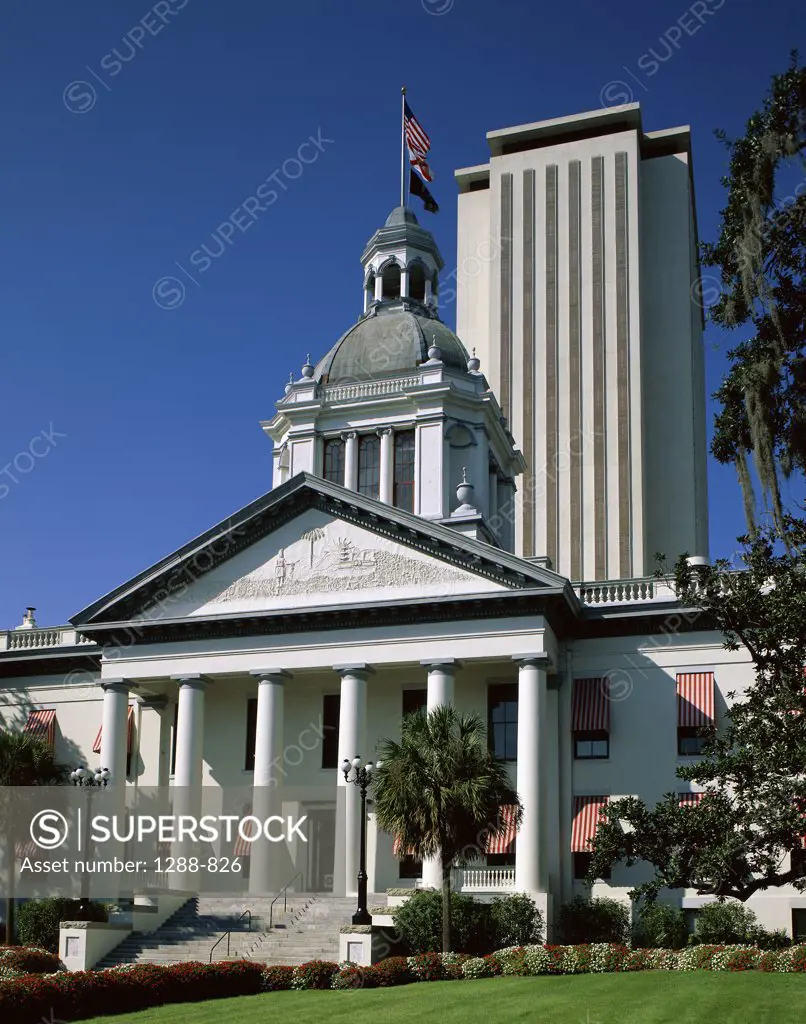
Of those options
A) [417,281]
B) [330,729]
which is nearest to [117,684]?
[330,729]

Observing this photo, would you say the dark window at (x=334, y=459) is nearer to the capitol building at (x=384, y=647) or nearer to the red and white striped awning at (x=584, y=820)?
the capitol building at (x=384, y=647)

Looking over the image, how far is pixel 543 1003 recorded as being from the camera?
23.2 m

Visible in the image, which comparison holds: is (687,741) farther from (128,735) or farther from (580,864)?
(128,735)

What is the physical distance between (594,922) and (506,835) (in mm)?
3520

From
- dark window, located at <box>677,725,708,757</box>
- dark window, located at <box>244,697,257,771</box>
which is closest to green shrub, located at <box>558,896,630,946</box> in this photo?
dark window, located at <box>677,725,708,757</box>

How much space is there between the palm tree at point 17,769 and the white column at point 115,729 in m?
2.12

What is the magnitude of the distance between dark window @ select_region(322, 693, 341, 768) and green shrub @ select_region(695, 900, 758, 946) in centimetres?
1288

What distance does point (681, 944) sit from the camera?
36.6m

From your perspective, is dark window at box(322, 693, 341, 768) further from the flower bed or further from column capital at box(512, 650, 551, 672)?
the flower bed

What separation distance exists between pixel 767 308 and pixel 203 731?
27.0m

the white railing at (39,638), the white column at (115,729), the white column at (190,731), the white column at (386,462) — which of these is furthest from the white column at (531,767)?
the white railing at (39,638)

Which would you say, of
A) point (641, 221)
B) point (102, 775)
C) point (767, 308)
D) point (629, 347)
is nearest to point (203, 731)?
point (102, 775)

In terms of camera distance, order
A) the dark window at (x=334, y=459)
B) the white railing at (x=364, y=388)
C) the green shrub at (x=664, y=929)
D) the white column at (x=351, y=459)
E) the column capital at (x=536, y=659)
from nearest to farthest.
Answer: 1. the green shrub at (x=664, y=929)
2. the column capital at (x=536, y=659)
3. the white column at (x=351, y=459)
4. the white railing at (x=364, y=388)
5. the dark window at (x=334, y=459)

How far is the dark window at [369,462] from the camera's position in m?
51.3
